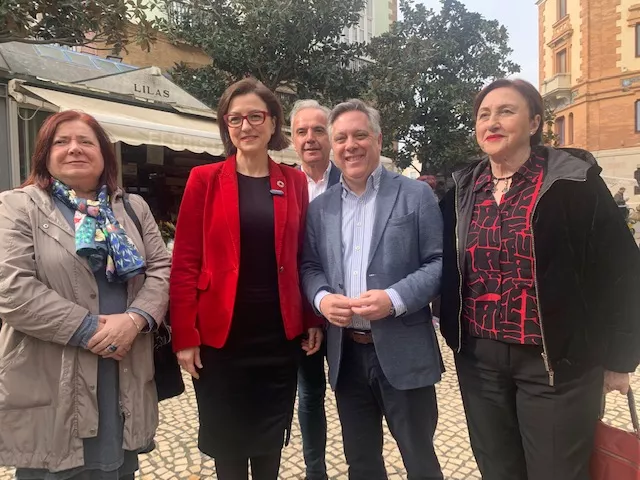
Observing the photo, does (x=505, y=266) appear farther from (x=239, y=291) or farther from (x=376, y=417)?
(x=239, y=291)

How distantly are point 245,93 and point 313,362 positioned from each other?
58.9 inches

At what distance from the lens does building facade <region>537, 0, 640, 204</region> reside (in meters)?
28.1

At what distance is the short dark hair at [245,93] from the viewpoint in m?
2.23

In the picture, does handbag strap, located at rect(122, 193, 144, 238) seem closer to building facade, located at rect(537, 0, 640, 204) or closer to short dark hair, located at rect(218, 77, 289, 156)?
short dark hair, located at rect(218, 77, 289, 156)

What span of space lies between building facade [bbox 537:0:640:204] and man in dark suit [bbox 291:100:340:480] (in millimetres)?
28560

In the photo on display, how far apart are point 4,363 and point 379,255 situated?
1.57 m

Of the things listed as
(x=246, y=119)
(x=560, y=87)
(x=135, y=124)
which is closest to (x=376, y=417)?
(x=246, y=119)

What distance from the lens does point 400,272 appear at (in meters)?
2.12

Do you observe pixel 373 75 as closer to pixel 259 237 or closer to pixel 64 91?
pixel 64 91

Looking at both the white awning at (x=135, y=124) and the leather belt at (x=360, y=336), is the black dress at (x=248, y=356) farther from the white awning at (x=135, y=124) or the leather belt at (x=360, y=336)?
the white awning at (x=135, y=124)

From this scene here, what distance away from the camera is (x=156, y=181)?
8.80 meters

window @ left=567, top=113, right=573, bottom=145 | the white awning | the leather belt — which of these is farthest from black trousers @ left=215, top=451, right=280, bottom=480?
window @ left=567, top=113, right=573, bottom=145

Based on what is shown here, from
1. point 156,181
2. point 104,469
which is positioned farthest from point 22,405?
point 156,181

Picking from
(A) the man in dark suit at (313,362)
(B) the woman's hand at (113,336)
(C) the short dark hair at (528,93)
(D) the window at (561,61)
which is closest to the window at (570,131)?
(D) the window at (561,61)
